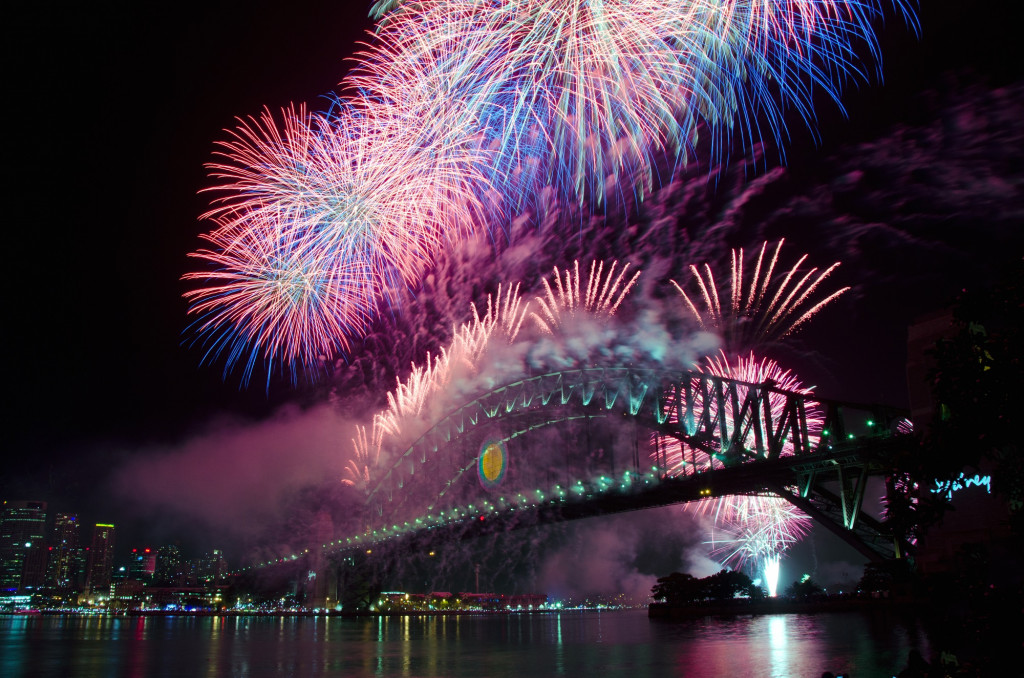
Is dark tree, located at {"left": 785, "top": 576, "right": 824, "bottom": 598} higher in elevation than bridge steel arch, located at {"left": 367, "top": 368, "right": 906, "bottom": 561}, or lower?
lower

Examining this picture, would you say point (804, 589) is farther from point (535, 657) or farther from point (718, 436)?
point (535, 657)

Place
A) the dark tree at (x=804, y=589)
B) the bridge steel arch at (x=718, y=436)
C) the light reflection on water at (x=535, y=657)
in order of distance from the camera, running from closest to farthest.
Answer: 1. the light reflection on water at (x=535, y=657)
2. the bridge steel arch at (x=718, y=436)
3. the dark tree at (x=804, y=589)

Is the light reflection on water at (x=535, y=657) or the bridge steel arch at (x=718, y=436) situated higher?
the bridge steel arch at (x=718, y=436)

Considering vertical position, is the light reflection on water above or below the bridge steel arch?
below

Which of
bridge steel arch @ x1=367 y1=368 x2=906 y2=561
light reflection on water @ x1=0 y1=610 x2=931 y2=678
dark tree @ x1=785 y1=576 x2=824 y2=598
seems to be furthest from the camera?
dark tree @ x1=785 y1=576 x2=824 y2=598

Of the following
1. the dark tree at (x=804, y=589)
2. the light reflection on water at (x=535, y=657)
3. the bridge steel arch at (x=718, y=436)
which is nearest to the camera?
the light reflection on water at (x=535, y=657)

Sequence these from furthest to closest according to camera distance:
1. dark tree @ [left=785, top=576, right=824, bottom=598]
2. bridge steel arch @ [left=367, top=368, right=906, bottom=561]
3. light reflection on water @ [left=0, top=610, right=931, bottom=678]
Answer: dark tree @ [left=785, top=576, right=824, bottom=598]
bridge steel arch @ [left=367, top=368, right=906, bottom=561]
light reflection on water @ [left=0, top=610, right=931, bottom=678]

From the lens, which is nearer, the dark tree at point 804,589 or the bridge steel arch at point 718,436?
the bridge steel arch at point 718,436

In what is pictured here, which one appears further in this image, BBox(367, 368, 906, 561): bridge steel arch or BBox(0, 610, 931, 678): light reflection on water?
BBox(367, 368, 906, 561): bridge steel arch

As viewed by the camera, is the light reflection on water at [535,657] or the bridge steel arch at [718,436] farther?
the bridge steel arch at [718,436]

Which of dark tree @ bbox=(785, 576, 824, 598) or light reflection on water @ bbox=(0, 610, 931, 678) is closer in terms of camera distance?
light reflection on water @ bbox=(0, 610, 931, 678)

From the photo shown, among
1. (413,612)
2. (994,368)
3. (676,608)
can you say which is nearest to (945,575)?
(994,368)

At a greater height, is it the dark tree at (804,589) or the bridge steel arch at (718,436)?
the bridge steel arch at (718,436)
